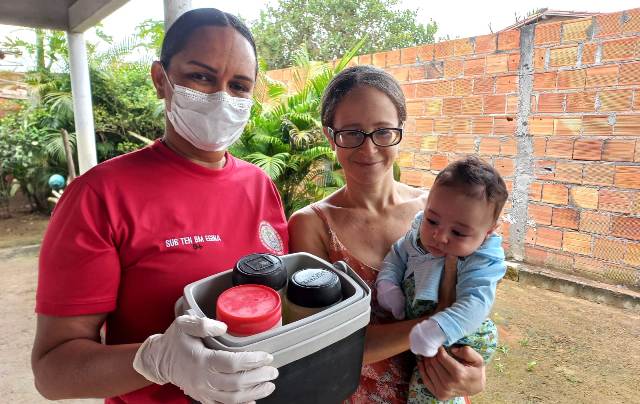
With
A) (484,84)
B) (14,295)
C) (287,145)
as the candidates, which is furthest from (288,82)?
(14,295)

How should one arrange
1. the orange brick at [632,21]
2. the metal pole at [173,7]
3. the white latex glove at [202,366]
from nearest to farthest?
the white latex glove at [202,366] → the metal pole at [173,7] → the orange brick at [632,21]

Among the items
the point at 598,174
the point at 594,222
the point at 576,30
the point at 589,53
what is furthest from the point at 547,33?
the point at 594,222

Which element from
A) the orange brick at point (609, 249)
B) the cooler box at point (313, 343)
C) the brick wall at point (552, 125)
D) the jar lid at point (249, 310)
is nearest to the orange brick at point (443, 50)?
the brick wall at point (552, 125)

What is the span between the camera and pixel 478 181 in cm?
126

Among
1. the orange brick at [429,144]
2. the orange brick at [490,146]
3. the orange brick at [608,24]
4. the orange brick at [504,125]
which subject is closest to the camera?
the orange brick at [608,24]

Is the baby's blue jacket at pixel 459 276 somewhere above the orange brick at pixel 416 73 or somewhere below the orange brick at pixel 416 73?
below

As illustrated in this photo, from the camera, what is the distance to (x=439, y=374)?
1.21 meters

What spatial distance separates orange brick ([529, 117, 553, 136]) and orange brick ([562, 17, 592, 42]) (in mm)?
621

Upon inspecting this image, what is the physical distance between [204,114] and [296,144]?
274cm

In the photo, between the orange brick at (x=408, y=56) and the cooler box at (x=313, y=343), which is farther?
the orange brick at (x=408, y=56)

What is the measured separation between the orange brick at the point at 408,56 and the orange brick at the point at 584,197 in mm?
1882

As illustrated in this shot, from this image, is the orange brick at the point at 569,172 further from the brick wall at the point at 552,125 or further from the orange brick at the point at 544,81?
the orange brick at the point at 544,81

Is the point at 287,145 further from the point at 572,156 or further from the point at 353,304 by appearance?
the point at 353,304

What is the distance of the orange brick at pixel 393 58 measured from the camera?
13.8ft
